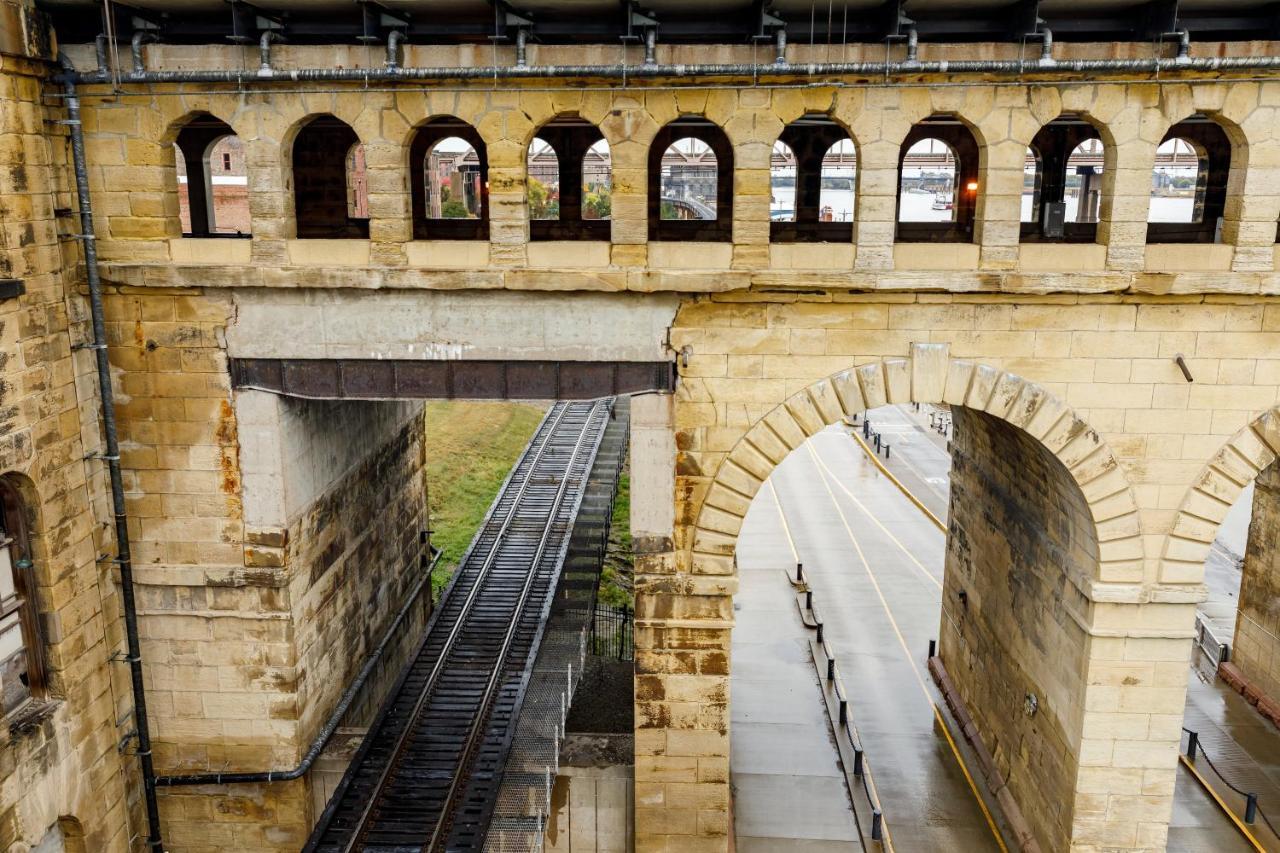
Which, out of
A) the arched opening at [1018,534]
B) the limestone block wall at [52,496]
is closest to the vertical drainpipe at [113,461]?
the limestone block wall at [52,496]

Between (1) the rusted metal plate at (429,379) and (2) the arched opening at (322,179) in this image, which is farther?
(2) the arched opening at (322,179)

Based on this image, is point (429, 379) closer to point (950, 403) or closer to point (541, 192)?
point (950, 403)

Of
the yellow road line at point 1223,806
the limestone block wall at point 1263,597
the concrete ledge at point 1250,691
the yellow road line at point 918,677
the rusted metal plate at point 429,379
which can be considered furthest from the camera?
the concrete ledge at point 1250,691

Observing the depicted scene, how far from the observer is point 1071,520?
675 inches

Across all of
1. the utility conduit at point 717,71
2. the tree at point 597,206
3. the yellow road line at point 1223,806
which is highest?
the utility conduit at point 717,71

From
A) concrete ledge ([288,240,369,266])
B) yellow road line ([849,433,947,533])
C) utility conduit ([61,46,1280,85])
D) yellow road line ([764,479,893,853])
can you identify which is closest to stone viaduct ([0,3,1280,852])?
concrete ledge ([288,240,369,266])

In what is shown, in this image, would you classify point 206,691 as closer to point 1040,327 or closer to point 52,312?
point 52,312

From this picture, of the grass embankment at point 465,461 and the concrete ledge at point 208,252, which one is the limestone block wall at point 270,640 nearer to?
the concrete ledge at point 208,252

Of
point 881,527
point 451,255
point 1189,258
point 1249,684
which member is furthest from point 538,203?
point 1189,258

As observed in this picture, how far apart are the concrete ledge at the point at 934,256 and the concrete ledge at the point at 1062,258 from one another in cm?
74

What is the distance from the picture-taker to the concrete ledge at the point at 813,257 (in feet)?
50.9

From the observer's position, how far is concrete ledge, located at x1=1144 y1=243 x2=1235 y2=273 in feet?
49.9

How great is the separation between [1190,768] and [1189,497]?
998 centimetres

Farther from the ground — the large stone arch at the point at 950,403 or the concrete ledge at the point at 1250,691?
the large stone arch at the point at 950,403
